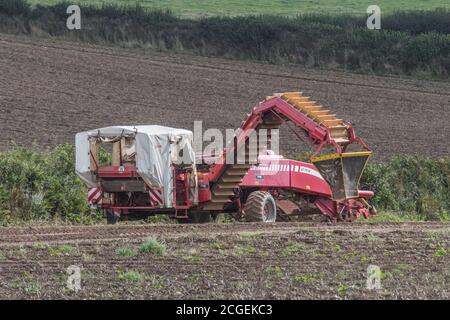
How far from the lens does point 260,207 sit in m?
21.1

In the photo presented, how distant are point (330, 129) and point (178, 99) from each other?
55.4 ft

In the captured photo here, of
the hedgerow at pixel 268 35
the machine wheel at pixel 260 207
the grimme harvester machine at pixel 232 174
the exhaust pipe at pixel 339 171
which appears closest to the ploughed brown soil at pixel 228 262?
the machine wheel at pixel 260 207

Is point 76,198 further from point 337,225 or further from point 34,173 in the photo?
point 337,225

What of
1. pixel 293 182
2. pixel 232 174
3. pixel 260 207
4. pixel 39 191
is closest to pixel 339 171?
pixel 293 182

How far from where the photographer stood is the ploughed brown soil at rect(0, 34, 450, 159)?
33.4m

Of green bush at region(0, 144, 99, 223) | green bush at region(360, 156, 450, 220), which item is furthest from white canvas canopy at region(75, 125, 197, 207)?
green bush at region(360, 156, 450, 220)

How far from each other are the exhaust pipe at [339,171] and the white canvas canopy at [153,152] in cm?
264

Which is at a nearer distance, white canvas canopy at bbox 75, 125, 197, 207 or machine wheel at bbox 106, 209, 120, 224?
white canvas canopy at bbox 75, 125, 197, 207

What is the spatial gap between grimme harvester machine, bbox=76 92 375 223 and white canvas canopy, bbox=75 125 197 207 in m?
0.02

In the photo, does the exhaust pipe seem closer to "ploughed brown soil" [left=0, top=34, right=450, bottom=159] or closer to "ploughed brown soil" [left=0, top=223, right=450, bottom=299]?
"ploughed brown soil" [left=0, top=223, right=450, bottom=299]

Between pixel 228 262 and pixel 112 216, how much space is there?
23.1 feet

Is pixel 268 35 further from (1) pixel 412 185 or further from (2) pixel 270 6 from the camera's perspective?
(1) pixel 412 185

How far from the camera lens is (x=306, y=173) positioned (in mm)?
21656

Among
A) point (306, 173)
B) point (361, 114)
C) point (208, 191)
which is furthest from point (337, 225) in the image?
point (361, 114)
